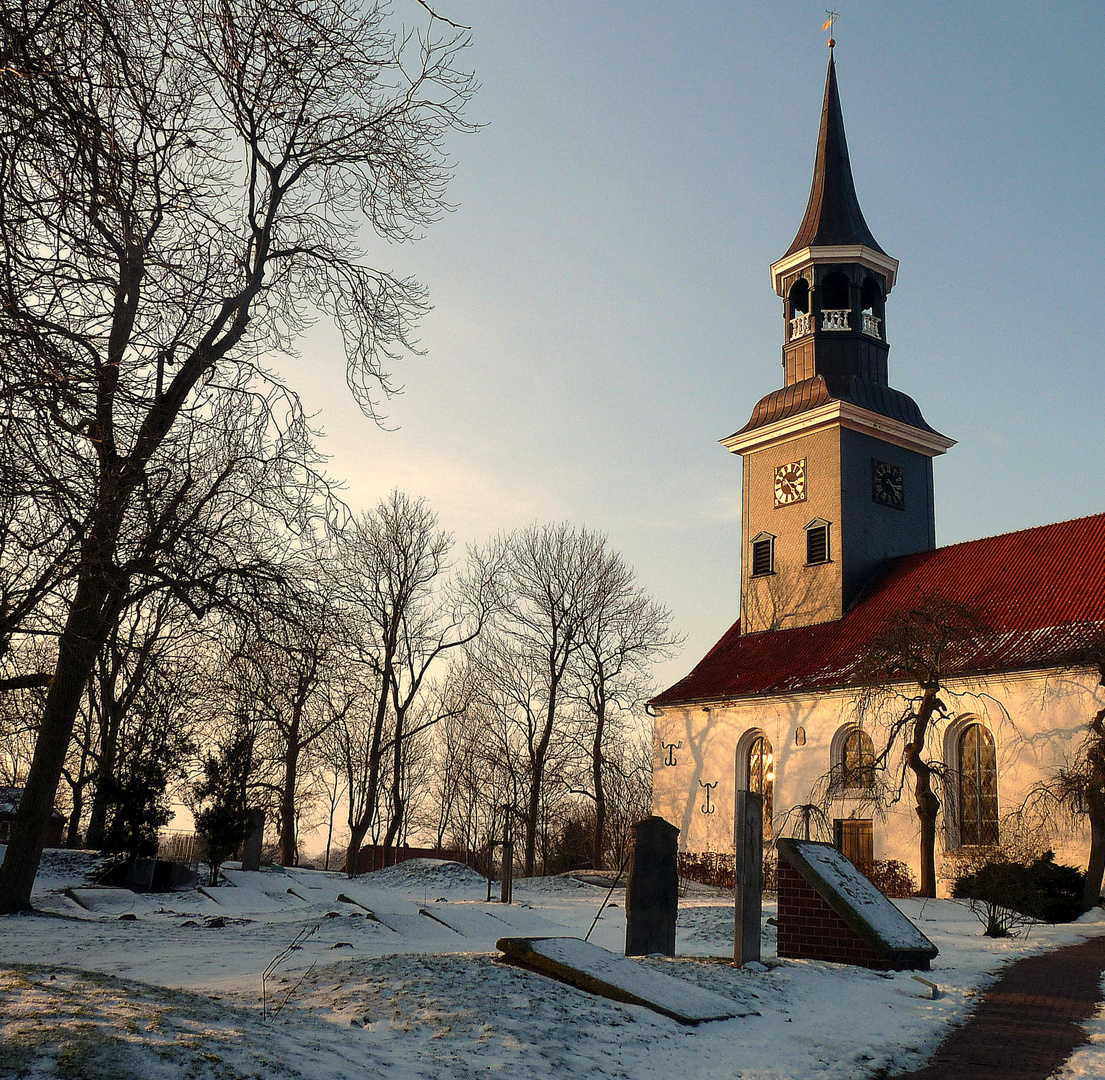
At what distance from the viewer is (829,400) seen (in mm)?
32469

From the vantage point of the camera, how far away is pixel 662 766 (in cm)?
3378

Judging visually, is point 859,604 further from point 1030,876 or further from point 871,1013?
point 871,1013

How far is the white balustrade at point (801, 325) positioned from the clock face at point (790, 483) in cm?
447

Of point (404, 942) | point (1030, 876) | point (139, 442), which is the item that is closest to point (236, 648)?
point (404, 942)

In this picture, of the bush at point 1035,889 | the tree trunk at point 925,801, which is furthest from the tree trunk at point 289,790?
the bush at point 1035,889

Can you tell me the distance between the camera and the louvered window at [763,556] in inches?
1362

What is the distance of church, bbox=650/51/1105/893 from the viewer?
80.0ft

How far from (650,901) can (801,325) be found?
27931 mm

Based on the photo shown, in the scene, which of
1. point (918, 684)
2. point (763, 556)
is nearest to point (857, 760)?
point (918, 684)

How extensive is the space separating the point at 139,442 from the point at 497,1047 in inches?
154

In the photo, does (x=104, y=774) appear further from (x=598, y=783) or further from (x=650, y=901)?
(x=598, y=783)

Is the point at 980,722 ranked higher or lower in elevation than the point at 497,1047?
higher

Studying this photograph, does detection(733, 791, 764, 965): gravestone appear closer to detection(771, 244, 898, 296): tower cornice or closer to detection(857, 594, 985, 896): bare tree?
detection(857, 594, 985, 896): bare tree

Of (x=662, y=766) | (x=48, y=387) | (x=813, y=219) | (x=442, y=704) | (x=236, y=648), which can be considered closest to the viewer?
(x=48, y=387)
